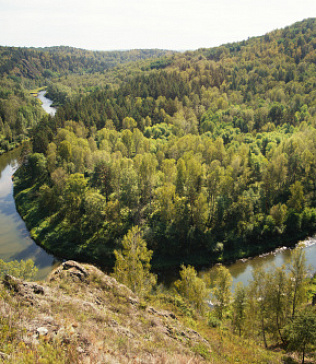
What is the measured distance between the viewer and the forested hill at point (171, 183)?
1679 inches

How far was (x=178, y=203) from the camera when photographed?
138 feet

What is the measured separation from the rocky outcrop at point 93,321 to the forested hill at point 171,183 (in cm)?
2476

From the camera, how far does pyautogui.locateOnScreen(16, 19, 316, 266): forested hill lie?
42656 mm

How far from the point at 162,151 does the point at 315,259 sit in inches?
1486

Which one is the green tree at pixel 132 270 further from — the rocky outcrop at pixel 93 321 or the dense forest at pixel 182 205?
the rocky outcrop at pixel 93 321

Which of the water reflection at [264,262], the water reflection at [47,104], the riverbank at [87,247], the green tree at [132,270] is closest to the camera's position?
the green tree at [132,270]

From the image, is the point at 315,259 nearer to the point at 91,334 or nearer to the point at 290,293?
the point at 290,293

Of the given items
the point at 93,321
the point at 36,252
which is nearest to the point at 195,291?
the point at 93,321

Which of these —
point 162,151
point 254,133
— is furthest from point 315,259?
point 254,133

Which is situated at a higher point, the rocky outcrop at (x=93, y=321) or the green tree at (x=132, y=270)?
the rocky outcrop at (x=93, y=321)

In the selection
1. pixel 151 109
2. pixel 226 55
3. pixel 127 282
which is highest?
pixel 226 55

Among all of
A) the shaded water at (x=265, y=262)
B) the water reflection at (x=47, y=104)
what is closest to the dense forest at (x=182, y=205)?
the shaded water at (x=265, y=262)

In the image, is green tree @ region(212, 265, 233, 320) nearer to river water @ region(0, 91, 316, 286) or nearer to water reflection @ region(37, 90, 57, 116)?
river water @ region(0, 91, 316, 286)

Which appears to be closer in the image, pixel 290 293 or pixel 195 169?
pixel 290 293
